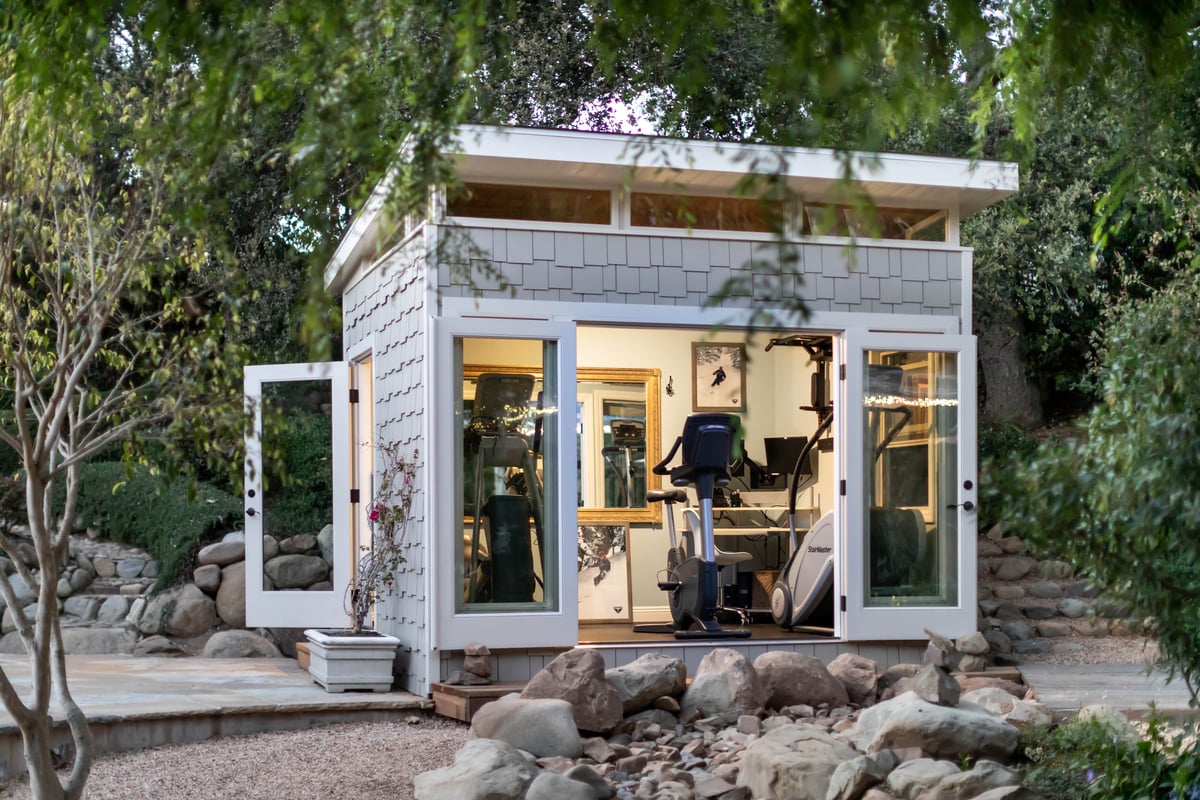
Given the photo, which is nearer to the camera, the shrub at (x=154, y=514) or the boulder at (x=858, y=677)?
the boulder at (x=858, y=677)

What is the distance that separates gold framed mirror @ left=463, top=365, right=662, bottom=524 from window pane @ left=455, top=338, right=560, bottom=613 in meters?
3.13

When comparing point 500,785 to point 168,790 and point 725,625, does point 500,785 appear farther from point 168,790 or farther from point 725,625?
point 725,625

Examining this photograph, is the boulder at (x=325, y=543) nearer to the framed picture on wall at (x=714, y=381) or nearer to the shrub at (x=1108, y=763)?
the framed picture on wall at (x=714, y=381)

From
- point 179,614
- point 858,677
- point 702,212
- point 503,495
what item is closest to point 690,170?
point 702,212

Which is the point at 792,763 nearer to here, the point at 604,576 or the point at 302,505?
the point at 604,576

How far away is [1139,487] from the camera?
3.82 m

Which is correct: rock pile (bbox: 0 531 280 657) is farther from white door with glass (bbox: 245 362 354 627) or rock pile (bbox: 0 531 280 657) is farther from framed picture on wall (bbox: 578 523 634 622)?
framed picture on wall (bbox: 578 523 634 622)

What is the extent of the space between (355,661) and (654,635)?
2179 millimetres

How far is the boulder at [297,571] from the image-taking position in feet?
33.5

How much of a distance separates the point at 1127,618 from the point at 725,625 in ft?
18.9

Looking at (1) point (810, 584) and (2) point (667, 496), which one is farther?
(2) point (667, 496)

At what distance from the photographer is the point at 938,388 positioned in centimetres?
850

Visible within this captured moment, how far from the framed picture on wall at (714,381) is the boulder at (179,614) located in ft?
14.1

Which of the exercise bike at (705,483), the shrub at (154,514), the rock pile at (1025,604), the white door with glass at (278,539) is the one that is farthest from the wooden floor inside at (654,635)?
the shrub at (154,514)
